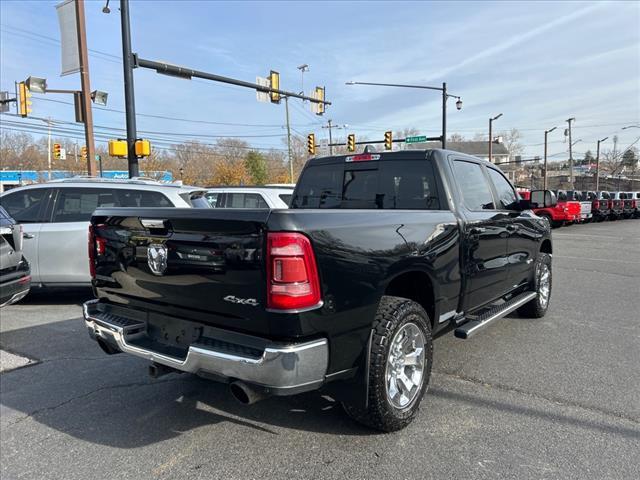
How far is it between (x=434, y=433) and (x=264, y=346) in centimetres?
145

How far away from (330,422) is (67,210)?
5.51 metres

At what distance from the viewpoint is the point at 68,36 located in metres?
13.0

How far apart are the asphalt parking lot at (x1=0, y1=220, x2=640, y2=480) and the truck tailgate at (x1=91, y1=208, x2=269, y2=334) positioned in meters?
0.88

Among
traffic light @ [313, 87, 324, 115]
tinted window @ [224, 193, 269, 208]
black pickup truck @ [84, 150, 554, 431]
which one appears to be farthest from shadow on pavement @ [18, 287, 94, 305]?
traffic light @ [313, 87, 324, 115]

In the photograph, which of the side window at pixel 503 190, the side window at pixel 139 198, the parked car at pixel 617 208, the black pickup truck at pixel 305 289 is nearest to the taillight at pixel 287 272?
the black pickup truck at pixel 305 289

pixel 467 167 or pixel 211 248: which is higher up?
pixel 467 167

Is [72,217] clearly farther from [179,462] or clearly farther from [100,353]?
[179,462]

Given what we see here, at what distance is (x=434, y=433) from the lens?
315 centimetres

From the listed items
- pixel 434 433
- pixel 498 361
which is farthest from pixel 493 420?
pixel 498 361

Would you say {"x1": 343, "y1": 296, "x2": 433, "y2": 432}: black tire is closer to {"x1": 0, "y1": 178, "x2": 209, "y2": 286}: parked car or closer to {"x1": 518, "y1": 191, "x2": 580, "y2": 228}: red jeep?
{"x1": 0, "y1": 178, "x2": 209, "y2": 286}: parked car

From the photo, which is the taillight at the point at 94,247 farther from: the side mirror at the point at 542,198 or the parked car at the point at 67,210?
the side mirror at the point at 542,198

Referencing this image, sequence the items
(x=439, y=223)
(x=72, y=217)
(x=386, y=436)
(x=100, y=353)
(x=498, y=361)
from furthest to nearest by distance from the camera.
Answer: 1. (x=72, y=217)
2. (x=100, y=353)
3. (x=498, y=361)
4. (x=439, y=223)
5. (x=386, y=436)

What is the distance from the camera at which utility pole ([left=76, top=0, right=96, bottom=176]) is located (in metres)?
13.1

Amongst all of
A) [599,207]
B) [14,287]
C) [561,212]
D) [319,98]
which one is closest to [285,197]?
[14,287]
